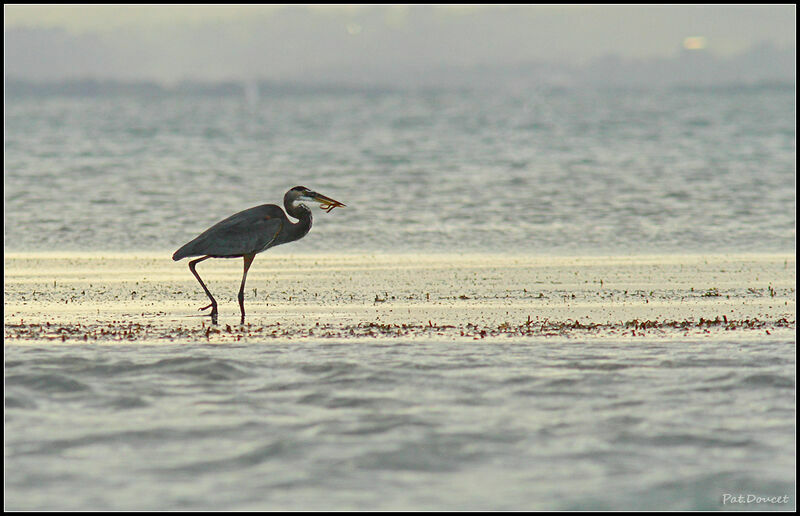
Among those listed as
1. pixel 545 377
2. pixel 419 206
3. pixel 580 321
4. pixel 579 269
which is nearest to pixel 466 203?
pixel 419 206

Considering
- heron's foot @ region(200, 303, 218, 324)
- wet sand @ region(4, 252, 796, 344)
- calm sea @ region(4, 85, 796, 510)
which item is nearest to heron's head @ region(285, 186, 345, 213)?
wet sand @ region(4, 252, 796, 344)

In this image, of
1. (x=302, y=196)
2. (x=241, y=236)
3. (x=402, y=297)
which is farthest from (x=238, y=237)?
(x=402, y=297)

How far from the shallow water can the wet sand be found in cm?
74

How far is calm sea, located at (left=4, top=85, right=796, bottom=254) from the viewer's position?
16750 millimetres

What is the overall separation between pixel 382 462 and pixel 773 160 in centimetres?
2941

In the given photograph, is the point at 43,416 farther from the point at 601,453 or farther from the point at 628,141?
the point at 628,141

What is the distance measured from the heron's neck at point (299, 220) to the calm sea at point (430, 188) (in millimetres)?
3474

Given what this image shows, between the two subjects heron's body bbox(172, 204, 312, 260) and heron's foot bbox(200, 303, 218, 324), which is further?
heron's body bbox(172, 204, 312, 260)

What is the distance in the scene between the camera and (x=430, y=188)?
25188 mm

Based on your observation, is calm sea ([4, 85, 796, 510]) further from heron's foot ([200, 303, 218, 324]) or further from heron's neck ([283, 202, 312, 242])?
heron's neck ([283, 202, 312, 242])

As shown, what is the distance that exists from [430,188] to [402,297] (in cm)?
1389

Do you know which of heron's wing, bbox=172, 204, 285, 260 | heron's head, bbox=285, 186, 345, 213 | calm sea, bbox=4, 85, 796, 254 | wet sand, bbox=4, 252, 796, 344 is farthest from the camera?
calm sea, bbox=4, 85, 796, 254

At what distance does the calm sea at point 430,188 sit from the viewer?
1675 cm

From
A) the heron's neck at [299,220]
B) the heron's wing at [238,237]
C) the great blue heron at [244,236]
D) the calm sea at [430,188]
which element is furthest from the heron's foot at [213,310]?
the calm sea at [430,188]
